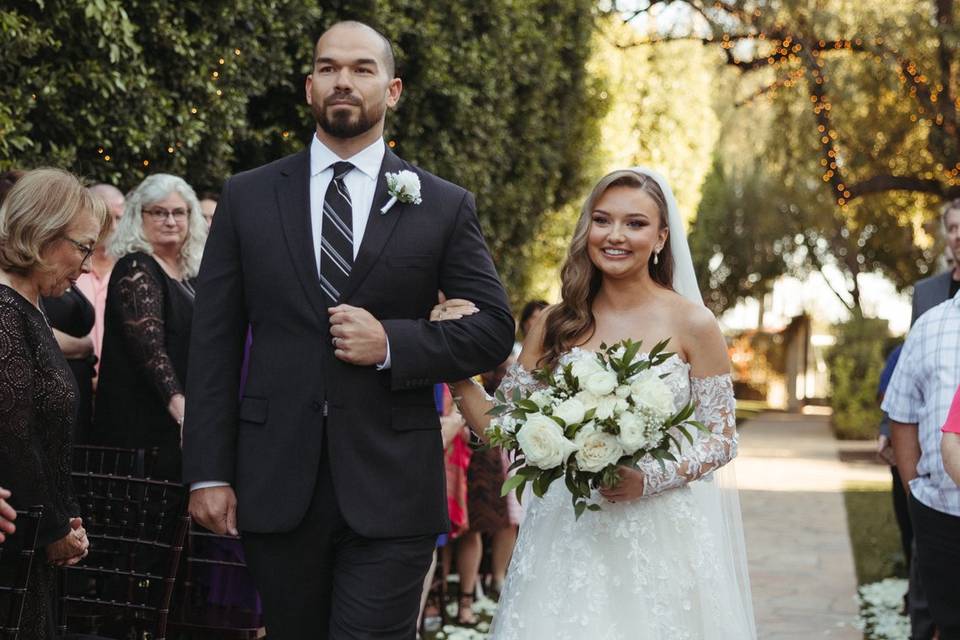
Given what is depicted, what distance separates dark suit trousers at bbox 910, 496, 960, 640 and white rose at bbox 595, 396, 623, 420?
1971mm

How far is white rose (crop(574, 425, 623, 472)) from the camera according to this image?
12.2 ft

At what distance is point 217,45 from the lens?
791 cm

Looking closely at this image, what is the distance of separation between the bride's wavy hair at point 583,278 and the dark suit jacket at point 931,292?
335cm

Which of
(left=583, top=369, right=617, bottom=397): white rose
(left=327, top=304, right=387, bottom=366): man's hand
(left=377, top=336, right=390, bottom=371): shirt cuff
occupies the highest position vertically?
(left=327, top=304, right=387, bottom=366): man's hand

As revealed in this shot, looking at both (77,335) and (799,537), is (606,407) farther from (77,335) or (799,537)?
(799,537)

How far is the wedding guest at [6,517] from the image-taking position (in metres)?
3.38

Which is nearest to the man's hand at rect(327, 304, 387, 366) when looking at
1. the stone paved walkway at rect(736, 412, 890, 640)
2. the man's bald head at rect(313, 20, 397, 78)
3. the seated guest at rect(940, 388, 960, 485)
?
the man's bald head at rect(313, 20, 397, 78)

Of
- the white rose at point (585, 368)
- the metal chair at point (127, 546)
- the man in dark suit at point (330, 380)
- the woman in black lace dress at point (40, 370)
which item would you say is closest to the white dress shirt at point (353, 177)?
the man in dark suit at point (330, 380)

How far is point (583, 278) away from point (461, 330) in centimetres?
84

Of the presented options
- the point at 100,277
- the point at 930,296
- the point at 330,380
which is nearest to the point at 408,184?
the point at 330,380

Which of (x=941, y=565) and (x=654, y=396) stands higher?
(x=654, y=396)

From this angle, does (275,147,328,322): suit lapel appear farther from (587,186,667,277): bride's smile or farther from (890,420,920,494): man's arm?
(890,420,920,494): man's arm

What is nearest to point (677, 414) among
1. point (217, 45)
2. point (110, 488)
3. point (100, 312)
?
point (110, 488)

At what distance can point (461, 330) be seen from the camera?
372cm
